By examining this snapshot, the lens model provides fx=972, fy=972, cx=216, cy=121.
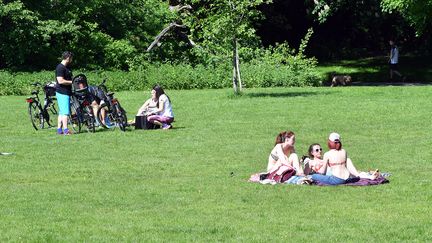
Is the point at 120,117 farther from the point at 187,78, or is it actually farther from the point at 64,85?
the point at 187,78

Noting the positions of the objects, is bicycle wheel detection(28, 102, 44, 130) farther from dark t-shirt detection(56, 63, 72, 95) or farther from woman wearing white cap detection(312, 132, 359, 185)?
woman wearing white cap detection(312, 132, 359, 185)

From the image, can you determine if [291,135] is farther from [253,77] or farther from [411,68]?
[411,68]

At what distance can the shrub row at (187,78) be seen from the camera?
38344 millimetres

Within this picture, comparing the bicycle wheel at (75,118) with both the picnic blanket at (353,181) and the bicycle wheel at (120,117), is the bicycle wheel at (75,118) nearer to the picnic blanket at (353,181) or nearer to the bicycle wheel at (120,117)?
the bicycle wheel at (120,117)

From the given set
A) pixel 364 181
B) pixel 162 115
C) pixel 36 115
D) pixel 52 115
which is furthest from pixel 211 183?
pixel 52 115

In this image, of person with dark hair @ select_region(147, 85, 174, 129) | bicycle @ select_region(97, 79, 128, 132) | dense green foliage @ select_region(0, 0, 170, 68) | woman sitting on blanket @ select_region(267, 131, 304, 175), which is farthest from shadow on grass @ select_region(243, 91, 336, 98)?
woman sitting on blanket @ select_region(267, 131, 304, 175)

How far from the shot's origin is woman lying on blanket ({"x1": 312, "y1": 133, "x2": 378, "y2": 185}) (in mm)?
14469

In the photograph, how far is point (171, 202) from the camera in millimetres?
12789

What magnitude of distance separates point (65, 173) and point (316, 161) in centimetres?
410

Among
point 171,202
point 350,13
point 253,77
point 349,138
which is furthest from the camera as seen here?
point 350,13

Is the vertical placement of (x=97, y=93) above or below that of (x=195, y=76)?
above

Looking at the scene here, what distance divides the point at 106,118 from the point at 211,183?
9589 mm

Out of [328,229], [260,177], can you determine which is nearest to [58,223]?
[328,229]

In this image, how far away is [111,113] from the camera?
23.5m
